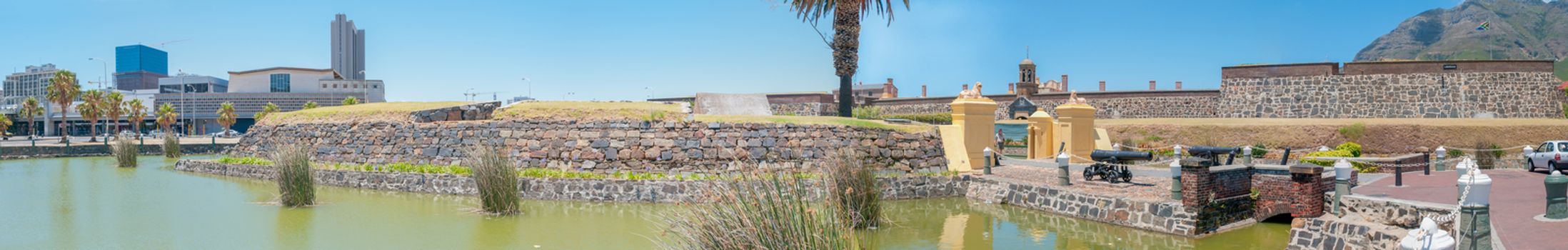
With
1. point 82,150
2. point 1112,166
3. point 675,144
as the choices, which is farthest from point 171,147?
point 1112,166

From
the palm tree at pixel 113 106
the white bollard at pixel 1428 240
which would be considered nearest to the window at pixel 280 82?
the palm tree at pixel 113 106

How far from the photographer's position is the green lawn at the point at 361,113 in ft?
71.2

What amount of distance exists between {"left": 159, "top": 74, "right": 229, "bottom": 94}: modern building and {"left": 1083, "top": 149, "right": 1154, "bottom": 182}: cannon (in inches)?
3541

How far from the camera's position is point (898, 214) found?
14125 millimetres

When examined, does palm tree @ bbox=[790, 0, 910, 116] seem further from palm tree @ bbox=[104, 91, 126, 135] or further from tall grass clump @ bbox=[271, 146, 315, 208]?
→ palm tree @ bbox=[104, 91, 126, 135]

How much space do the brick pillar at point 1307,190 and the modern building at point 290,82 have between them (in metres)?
77.5

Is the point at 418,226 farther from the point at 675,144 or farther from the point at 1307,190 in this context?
the point at 1307,190

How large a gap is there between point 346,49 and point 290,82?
6383 centimetres

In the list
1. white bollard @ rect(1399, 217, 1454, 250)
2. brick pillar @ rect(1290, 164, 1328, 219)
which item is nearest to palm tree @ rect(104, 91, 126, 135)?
brick pillar @ rect(1290, 164, 1328, 219)

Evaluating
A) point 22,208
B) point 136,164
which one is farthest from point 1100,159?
point 136,164

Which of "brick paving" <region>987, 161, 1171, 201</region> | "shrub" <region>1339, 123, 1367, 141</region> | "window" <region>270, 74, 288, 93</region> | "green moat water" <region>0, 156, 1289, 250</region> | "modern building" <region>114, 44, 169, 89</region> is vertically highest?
"modern building" <region>114, 44, 169, 89</region>

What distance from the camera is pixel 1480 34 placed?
311 ft

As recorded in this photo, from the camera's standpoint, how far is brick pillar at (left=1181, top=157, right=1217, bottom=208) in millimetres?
11523

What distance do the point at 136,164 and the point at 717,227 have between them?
28110 mm
